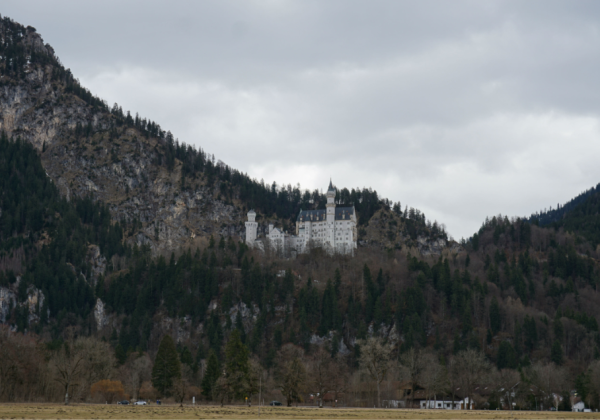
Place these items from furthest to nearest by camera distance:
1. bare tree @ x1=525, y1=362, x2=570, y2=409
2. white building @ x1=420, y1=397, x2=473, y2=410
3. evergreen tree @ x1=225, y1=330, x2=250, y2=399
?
white building @ x1=420, y1=397, x2=473, y2=410 → bare tree @ x1=525, y1=362, x2=570, y2=409 → evergreen tree @ x1=225, y1=330, x2=250, y2=399

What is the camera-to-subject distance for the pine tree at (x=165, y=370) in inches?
4803

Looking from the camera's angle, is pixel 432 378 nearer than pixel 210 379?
No

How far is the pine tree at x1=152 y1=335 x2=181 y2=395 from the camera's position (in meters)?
122

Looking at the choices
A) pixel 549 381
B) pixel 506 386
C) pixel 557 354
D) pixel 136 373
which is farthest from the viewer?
pixel 557 354

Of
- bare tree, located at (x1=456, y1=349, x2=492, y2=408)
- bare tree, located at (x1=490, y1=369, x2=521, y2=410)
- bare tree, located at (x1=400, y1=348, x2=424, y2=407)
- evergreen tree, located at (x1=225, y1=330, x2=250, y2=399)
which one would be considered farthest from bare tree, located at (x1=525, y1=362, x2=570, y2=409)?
evergreen tree, located at (x1=225, y1=330, x2=250, y2=399)

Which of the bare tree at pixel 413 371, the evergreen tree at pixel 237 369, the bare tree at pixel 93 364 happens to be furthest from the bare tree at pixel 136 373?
the bare tree at pixel 413 371

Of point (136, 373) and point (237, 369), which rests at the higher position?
point (237, 369)

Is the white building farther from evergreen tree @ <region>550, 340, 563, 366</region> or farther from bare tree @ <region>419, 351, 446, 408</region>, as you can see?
evergreen tree @ <region>550, 340, 563, 366</region>

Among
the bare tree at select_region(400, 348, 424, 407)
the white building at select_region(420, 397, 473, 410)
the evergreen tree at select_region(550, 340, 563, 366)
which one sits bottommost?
the white building at select_region(420, 397, 473, 410)

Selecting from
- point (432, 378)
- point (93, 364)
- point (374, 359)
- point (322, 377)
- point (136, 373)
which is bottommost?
point (136, 373)

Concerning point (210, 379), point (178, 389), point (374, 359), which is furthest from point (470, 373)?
point (178, 389)

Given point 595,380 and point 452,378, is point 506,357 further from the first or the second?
point 595,380

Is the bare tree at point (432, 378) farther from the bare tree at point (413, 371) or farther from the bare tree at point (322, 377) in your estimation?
the bare tree at point (322, 377)

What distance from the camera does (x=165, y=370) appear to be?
123 metres
